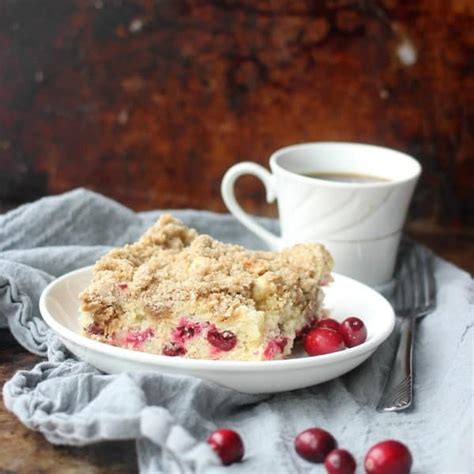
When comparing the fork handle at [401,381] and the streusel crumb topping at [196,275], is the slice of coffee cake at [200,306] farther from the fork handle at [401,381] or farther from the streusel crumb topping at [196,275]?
the fork handle at [401,381]

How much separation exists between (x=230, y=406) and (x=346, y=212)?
1.84 feet

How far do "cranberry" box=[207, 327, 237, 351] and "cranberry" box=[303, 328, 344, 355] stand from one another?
0.13 meters

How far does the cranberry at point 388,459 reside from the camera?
1131mm

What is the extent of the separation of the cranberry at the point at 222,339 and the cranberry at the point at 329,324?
18 cm

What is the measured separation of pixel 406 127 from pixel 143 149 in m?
0.59

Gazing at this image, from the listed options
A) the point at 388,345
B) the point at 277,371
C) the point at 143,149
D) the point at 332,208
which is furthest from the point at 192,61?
the point at 277,371

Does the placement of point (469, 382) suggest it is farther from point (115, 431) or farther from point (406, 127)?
point (406, 127)

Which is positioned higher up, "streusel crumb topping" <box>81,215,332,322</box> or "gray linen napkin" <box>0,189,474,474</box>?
"streusel crumb topping" <box>81,215,332,322</box>

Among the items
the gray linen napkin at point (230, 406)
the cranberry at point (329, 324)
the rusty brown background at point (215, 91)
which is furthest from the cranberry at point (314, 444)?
the rusty brown background at point (215, 91)

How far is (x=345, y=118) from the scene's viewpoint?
7.13 feet

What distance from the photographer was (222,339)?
4.43ft

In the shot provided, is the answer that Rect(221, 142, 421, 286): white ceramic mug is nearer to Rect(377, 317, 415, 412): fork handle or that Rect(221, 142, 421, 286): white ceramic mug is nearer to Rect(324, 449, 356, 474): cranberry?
Rect(377, 317, 415, 412): fork handle

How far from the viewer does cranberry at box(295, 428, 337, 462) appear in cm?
118

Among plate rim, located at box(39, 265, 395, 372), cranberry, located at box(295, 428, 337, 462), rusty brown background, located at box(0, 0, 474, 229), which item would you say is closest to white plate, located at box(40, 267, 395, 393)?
plate rim, located at box(39, 265, 395, 372)
